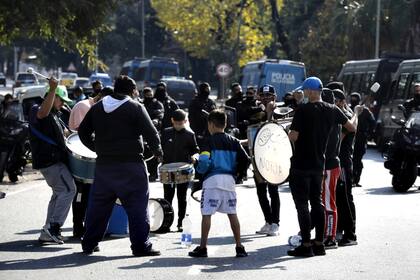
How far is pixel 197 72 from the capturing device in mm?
89688

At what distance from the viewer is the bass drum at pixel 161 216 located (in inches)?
545

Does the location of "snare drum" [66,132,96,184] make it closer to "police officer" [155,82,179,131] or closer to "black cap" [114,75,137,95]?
"black cap" [114,75,137,95]

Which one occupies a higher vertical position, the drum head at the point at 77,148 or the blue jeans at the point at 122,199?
the drum head at the point at 77,148

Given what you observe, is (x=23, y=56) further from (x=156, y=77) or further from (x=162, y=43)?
(x=156, y=77)

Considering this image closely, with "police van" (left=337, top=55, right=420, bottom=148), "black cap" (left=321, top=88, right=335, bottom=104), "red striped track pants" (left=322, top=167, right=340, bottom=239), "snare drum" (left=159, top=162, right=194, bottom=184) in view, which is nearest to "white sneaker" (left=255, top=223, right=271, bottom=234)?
"snare drum" (left=159, top=162, right=194, bottom=184)

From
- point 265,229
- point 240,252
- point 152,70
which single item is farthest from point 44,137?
point 152,70

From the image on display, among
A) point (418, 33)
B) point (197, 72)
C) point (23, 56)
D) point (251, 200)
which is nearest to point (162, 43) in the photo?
point (197, 72)

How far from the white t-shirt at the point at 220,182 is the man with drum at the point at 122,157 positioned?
2.02 ft

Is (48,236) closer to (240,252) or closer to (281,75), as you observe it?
(240,252)

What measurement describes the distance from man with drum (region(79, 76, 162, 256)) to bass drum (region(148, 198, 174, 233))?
187 centimetres

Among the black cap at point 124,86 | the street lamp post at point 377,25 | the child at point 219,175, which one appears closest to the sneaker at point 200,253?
the child at point 219,175

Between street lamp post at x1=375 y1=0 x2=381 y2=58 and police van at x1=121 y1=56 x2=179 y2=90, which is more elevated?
street lamp post at x1=375 y1=0 x2=381 y2=58

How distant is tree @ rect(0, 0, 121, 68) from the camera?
22609 millimetres

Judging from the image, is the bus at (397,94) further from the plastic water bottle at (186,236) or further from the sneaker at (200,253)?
the sneaker at (200,253)
